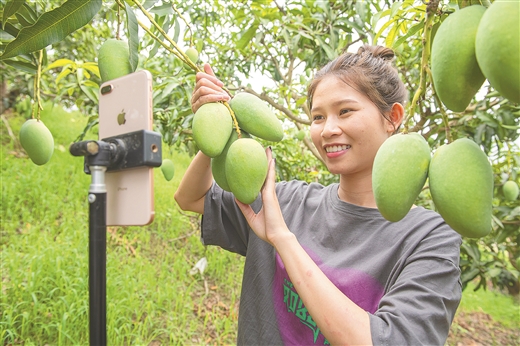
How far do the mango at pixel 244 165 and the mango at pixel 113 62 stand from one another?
33 centimetres

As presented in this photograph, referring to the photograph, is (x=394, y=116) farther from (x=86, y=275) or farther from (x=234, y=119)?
(x=86, y=275)

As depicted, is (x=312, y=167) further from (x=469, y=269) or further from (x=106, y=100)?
(x=106, y=100)

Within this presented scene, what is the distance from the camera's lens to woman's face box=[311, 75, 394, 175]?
1.02 metres

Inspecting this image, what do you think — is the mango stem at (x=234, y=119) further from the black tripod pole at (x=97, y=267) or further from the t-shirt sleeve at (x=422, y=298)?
the t-shirt sleeve at (x=422, y=298)

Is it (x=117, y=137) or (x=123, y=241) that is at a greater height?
(x=117, y=137)

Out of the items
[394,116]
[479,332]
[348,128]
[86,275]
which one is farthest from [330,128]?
[479,332]

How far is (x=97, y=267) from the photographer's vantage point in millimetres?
657

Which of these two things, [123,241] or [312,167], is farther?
[312,167]

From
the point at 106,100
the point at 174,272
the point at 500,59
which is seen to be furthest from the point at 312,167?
the point at 500,59

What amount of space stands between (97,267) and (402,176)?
53cm

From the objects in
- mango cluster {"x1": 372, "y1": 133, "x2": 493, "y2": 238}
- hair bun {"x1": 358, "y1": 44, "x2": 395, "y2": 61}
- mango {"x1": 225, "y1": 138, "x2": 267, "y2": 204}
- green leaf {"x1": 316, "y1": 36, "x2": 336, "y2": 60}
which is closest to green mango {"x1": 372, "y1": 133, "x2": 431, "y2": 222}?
mango cluster {"x1": 372, "y1": 133, "x2": 493, "y2": 238}

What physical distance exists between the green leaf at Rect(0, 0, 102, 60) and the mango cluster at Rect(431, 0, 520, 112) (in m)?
0.57

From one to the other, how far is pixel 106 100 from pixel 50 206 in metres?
3.10

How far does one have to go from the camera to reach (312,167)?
371 centimetres
